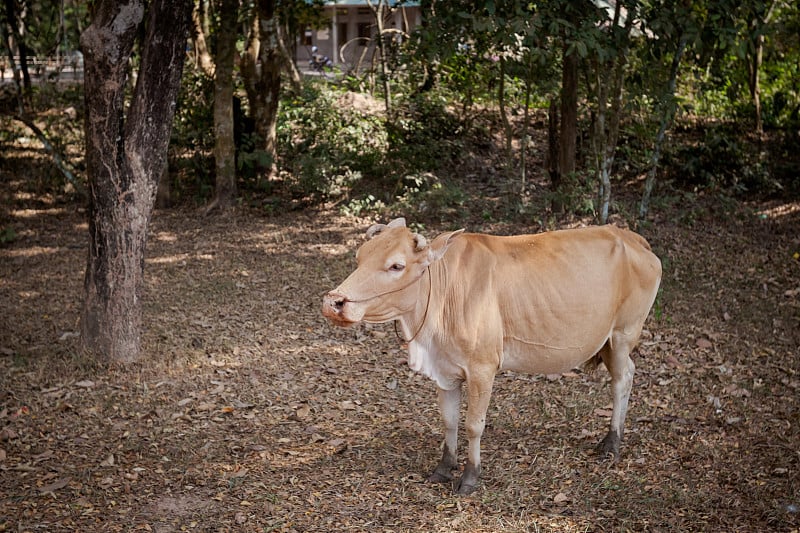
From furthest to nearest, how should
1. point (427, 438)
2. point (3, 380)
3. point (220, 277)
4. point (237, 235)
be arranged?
point (237, 235) < point (220, 277) < point (3, 380) < point (427, 438)

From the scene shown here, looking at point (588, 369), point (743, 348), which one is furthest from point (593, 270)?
point (743, 348)

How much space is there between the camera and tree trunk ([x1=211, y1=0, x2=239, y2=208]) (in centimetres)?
1158

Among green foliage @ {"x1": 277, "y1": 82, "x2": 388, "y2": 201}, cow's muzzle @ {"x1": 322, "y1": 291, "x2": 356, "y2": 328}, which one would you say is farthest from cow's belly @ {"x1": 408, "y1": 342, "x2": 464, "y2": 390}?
green foliage @ {"x1": 277, "y1": 82, "x2": 388, "y2": 201}

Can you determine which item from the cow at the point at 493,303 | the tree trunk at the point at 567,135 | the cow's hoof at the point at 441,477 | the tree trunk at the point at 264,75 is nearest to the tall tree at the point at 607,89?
the tree trunk at the point at 567,135

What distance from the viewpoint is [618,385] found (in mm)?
5840

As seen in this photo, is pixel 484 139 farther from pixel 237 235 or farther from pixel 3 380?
pixel 3 380

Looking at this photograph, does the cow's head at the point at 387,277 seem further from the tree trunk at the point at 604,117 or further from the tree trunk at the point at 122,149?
the tree trunk at the point at 604,117

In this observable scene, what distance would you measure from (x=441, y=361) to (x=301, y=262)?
523cm

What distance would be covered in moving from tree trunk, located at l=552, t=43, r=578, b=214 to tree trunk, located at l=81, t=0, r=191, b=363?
5.30 metres

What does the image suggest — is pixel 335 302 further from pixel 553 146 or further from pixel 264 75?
pixel 264 75

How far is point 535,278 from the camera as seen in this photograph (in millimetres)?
5332

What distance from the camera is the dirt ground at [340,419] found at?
Answer: 5141 millimetres

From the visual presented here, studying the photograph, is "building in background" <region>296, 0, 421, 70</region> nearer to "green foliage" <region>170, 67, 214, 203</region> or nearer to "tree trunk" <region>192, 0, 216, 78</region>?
"tree trunk" <region>192, 0, 216, 78</region>

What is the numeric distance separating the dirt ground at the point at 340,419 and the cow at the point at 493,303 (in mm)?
452
